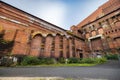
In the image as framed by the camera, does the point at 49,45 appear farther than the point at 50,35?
No

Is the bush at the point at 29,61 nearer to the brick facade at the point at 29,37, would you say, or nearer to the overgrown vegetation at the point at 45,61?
the overgrown vegetation at the point at 45,61

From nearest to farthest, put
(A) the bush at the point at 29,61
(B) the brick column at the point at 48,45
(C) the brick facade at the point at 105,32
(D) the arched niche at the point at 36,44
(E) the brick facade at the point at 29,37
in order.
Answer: (A) the bush at the point at 29,61
(E) the brick facade at the point at 29,37
(D) the arched niche at the point at 36,44
(B) the brick column at the point at 48,45
(C) the brick facade at the point at 105,32

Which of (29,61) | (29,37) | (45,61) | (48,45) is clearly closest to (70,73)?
(29,61)

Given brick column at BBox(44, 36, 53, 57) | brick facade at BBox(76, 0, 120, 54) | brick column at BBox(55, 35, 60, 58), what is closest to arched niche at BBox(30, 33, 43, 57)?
brick column at BBox(44, 36, 53, 57)

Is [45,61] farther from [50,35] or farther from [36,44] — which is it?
[50,35]

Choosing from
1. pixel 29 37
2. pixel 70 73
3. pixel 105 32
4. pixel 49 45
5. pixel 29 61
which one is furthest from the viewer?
pixel 105 32

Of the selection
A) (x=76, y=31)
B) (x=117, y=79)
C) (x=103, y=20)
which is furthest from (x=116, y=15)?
(x=117, y=79)

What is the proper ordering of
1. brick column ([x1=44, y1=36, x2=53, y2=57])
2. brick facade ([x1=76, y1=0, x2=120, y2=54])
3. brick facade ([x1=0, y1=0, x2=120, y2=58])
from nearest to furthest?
brick facade ([x1=0, y1=0, x2=120, y2=58]), brick column ([x1=44, y1=36, x2=53, y2=57]), brick facade ([x1=76, y1=0, x2=120, y2=54])

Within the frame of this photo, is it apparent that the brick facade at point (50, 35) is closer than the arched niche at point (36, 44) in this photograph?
Yes

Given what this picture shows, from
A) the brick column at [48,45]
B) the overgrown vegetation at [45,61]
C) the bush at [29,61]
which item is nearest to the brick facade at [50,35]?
the brick column at [48,45]

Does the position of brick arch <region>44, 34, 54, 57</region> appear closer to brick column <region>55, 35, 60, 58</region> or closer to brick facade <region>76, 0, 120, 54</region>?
brick column <region>55, 35, 60, 58</region>

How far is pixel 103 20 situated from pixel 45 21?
53.1ft

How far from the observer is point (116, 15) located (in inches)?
1022

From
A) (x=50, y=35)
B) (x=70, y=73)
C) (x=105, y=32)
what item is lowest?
(x=70, y=73)
